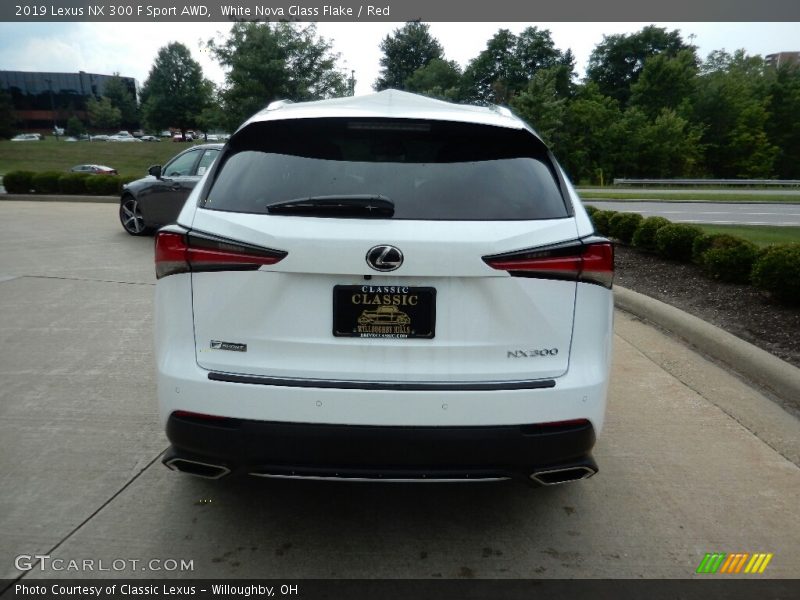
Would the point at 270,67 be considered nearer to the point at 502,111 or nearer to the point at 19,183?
the point at 19,183

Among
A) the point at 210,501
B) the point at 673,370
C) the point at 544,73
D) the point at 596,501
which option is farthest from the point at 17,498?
the point at 544,73

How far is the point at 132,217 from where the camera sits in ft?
41.3

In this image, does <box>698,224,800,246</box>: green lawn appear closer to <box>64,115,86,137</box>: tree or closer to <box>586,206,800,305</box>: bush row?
<box>586,206,800,305</box>: bush row

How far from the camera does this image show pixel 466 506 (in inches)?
131

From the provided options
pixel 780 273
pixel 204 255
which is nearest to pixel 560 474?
pixel 204 255

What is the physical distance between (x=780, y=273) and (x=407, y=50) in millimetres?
82720

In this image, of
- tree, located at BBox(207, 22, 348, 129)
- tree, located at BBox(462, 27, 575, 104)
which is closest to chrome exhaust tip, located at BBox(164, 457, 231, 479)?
tree, located at BBox(207, 22, 348, 129)

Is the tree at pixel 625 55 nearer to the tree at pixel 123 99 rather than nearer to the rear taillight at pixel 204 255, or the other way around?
the tree at pixel 123 99

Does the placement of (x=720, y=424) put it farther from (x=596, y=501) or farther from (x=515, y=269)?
(x=515, y=269)

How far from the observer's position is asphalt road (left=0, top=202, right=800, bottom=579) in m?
2.83

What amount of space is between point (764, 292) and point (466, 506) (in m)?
5.32

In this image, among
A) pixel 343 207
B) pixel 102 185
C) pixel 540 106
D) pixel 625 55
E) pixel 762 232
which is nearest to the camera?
pixel 343 207

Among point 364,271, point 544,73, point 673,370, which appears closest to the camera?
point 364,271

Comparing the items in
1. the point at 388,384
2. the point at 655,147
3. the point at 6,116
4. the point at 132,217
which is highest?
the point at 6,116
